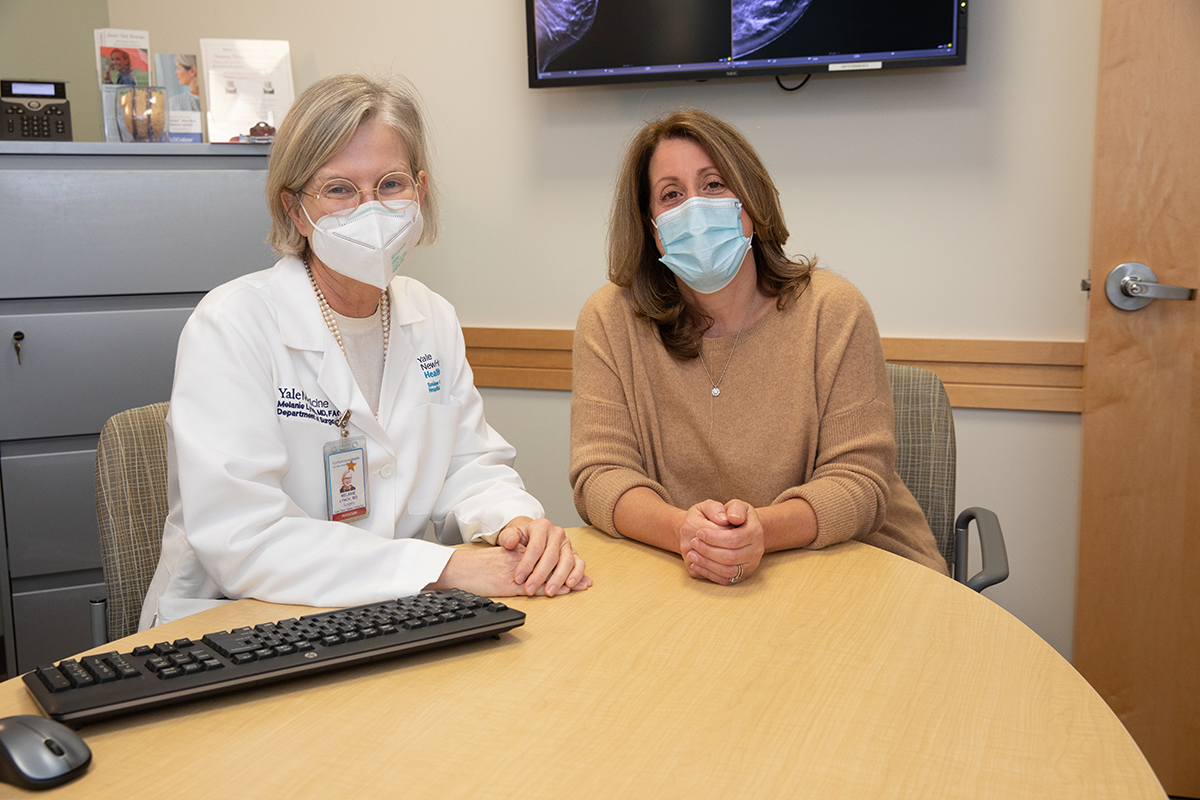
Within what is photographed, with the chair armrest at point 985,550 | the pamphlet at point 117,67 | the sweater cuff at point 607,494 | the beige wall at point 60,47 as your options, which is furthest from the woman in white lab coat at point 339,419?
the beige wall at point 60,47

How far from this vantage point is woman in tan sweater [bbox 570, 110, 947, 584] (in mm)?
1646

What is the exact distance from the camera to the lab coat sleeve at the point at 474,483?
5.00 feet

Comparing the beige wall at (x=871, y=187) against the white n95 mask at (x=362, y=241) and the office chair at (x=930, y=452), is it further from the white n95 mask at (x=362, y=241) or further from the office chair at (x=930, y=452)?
the white n95 mask at (x=362, y=241)

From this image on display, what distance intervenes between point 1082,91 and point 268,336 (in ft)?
6.67

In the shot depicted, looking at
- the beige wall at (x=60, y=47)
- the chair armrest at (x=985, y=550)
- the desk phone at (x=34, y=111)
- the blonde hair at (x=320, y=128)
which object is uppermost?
the beige wall at (x=60, y=47)

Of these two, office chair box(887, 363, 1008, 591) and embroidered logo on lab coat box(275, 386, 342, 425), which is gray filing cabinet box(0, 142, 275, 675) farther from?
office chair box(887, 363, 1008, 591)

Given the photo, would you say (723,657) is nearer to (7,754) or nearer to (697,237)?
(7,754)

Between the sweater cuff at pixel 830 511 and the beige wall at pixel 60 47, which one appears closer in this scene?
the sweater cuff at pixel 830 511

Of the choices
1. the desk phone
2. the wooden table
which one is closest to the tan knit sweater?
the wooden table

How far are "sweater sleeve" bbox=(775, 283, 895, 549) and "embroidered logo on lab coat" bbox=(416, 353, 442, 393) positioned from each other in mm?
632

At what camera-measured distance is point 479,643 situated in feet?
3.53

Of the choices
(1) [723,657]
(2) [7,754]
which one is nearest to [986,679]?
(1) [723,657]

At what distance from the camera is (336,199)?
5.00 feet

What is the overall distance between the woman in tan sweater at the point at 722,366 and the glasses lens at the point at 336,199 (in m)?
0.51
